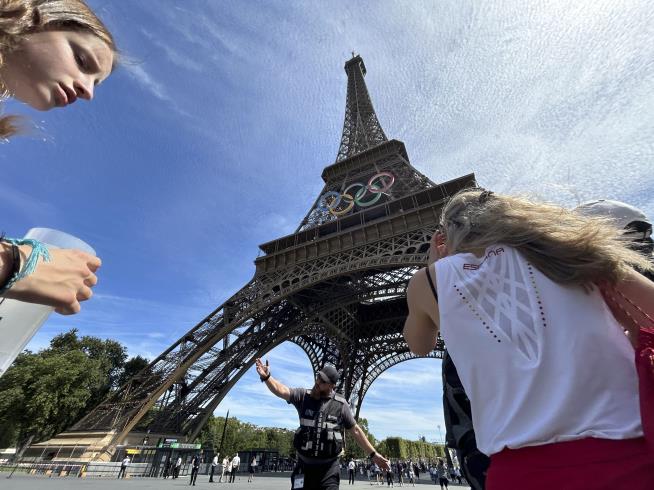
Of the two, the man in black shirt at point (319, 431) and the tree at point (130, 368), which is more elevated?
the tree at point (130, 368)

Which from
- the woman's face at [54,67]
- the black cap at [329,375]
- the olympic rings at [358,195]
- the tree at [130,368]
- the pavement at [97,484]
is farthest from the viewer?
the tree at [130,368]

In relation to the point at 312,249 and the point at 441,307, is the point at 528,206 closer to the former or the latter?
the point at 441,307

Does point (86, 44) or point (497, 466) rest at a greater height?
point (86, 44)

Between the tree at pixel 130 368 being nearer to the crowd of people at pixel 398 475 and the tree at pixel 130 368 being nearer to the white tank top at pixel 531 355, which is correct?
the crowd of people at pixel 398 475

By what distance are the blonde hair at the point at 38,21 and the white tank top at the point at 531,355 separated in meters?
1.50

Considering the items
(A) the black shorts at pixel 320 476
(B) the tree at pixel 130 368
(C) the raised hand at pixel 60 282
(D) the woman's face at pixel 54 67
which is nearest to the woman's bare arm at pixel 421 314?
(C) the raised hand at pixel 60 282

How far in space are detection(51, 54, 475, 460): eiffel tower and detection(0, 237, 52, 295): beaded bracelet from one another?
1376 cm

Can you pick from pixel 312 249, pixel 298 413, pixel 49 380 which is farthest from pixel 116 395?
pixel 298 413

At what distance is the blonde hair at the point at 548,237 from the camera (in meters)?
1.00

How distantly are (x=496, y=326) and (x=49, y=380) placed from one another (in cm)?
2976

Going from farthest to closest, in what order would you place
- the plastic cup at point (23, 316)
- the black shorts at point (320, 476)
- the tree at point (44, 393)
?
the tree at point (44, 393), the black shorts at point (320, 476), the plastic cup at point (23, 316)

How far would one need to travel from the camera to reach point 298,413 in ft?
11.1

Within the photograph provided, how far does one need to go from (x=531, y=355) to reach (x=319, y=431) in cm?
270

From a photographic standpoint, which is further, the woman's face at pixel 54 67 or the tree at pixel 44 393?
the tree at pixel 44 393
